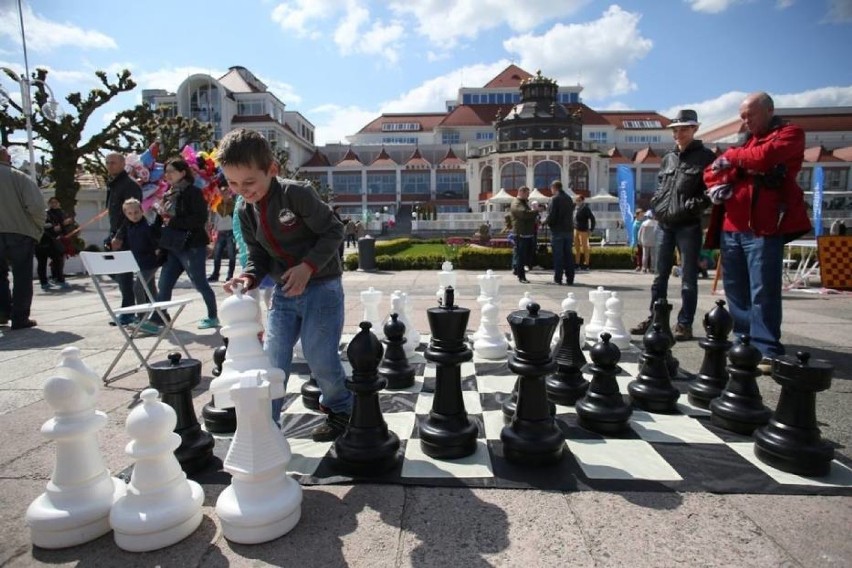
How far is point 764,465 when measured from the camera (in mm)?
1857

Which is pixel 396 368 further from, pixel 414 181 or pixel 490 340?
pixel 414 181

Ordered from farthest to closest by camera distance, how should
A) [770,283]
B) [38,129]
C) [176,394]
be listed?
[38,129]
[770,283]
[176,394]

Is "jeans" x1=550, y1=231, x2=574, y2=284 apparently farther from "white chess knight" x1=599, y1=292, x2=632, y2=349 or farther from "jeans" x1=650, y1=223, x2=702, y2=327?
"white chess knight" x1=599, y1=292, x2=632, y2=349

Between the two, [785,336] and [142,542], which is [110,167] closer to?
[142,542]

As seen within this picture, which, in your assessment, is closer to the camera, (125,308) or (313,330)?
(313,330)

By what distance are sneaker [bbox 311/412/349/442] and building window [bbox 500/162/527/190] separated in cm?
3892

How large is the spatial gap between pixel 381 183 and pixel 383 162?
2.07m

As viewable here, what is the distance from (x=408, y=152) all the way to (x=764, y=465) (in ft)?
163

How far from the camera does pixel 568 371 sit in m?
2.70

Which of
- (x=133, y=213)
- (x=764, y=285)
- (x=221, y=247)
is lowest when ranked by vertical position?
(x=764, y=285)

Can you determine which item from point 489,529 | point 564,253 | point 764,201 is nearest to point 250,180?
point 489,529

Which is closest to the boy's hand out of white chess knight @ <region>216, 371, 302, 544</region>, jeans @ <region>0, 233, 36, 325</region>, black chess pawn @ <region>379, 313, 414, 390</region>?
white chess knight @ <region>216, 371, 302, 544</region>

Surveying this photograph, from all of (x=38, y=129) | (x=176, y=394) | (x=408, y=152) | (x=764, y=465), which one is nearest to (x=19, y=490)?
(x=176, y=394)

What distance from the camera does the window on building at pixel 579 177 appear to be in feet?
130
